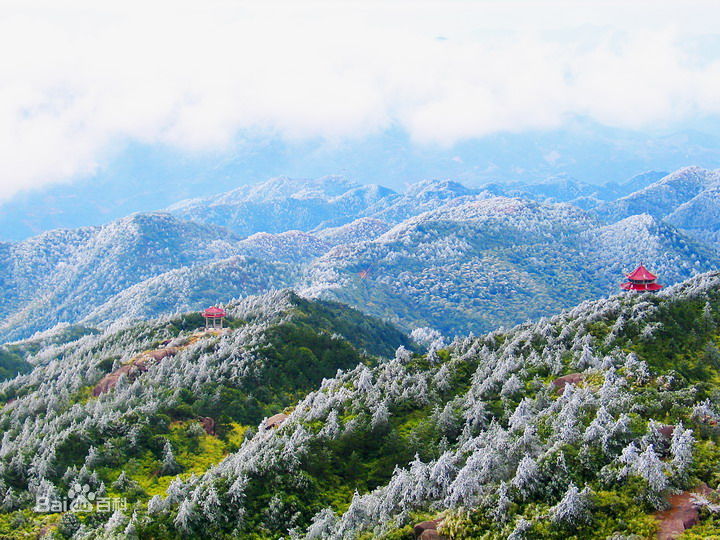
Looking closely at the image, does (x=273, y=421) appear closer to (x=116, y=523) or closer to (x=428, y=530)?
(x=116, y=523)

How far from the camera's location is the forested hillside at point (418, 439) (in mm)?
46625

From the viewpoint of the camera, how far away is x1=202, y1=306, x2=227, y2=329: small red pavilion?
149 meters

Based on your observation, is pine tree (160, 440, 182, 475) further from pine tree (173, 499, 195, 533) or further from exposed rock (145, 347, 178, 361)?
exposed rock (145, 347, 178, 361)

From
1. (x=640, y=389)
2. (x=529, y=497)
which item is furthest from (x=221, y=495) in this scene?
(x=640, y=389)

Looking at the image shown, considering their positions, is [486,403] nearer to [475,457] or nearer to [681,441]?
[475,457]

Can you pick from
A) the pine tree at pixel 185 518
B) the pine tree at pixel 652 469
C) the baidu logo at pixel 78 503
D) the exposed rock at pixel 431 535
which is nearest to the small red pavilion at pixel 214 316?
the baidu logo at pixel 78 503

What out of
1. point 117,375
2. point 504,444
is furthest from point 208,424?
point 504,444

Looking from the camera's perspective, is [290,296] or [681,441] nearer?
[681,441]

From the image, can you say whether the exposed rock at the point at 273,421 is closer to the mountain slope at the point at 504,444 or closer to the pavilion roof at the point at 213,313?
the mountain slope at the point at 504,444

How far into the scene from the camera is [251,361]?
117000 mm

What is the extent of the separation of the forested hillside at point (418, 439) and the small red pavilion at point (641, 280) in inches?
180

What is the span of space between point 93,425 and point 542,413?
57447mm

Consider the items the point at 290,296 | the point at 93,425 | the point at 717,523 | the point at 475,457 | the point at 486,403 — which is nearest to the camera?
the point at 717,523

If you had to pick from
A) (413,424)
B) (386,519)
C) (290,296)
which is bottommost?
(290,296)
